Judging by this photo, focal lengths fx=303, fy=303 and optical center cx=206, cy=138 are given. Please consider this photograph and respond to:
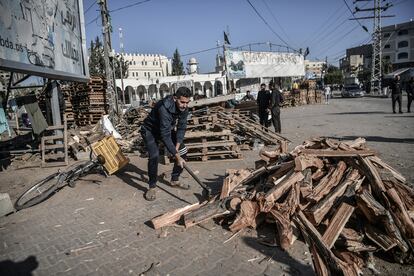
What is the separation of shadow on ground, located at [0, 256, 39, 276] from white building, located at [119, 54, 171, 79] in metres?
88.7

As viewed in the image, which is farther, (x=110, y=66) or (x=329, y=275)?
(x=110, y=66)

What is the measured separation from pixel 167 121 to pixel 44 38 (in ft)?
12.4

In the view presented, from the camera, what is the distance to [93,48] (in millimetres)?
52938

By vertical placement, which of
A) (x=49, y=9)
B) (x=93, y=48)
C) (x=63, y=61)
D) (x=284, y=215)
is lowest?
(x=284, y=215)

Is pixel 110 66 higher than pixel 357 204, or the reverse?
pixel 110 66

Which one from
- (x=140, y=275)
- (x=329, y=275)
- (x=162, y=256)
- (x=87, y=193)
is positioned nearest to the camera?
(x=329, y=275)

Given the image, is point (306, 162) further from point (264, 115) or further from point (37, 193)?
point (264, 115)

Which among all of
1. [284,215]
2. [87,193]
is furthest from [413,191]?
[87,193]

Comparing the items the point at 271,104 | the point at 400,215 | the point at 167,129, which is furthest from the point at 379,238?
the point at 271,104

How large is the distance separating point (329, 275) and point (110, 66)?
637 inches

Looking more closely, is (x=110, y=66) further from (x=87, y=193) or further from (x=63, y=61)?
(x=87, y=193)

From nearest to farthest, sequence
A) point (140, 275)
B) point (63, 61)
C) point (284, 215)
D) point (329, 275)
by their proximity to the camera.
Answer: point (329, 275) → point (140, 275) → point (284, 215) → point (63, 61)

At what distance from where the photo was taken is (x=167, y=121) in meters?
5.25

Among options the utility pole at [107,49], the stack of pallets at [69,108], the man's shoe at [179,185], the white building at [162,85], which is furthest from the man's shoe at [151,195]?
the white building at [162,85]
